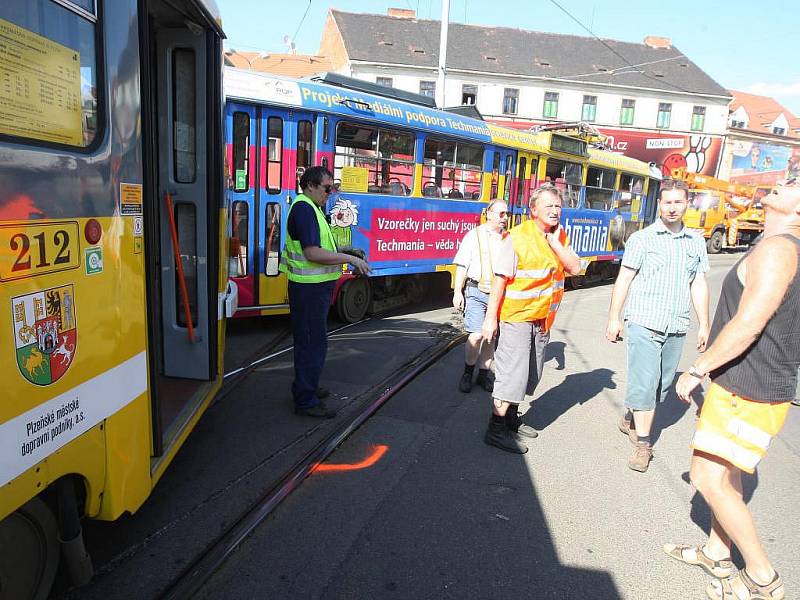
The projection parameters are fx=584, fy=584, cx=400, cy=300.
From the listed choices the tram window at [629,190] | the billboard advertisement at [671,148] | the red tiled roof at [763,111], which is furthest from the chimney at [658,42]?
the tram window at [629,190]

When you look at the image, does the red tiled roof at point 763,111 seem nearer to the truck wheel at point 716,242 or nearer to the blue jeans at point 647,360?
the truck wheel at point 716,242

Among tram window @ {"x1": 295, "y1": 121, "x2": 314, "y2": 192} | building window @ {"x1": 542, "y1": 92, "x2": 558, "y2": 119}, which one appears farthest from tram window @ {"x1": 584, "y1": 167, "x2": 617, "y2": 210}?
building window @ {"x1": 542, "y1": 92, "x2": 558, "y2": 119}

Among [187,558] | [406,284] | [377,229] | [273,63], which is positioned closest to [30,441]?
[187,558]

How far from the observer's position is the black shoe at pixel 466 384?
5312 millimetres

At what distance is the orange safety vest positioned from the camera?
12.6 ft

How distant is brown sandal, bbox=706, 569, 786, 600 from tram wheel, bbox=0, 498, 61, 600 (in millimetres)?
2841

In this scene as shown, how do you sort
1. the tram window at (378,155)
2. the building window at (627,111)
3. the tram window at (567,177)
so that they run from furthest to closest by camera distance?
1. the building window at (627,111)
2. the tram window at (567,177)
3. the tram window at (378,155)

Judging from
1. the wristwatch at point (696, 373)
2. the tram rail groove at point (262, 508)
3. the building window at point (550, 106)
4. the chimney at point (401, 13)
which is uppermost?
the chimney at point (401, 13)

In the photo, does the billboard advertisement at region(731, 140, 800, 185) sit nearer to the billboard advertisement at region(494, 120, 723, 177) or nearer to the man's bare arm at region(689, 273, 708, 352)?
the billboard advertisement at region(494, 120, 723, 177)

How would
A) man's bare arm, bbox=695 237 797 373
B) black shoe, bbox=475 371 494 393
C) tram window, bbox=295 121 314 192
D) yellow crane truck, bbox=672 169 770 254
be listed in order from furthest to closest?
yellow crane truck, bbox=672 169 770 254 → tram window, bbox=295 121 314 192 → black shoe, bbox=475 371 494 393 → man's bare arm, bbox=695 237 797 373

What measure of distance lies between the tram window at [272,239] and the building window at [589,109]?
38.8 m

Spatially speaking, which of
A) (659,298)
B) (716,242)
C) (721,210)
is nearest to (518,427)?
(659,298)

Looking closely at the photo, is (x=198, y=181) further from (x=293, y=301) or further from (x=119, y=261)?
(x=119, y=261)

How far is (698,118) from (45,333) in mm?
48191
